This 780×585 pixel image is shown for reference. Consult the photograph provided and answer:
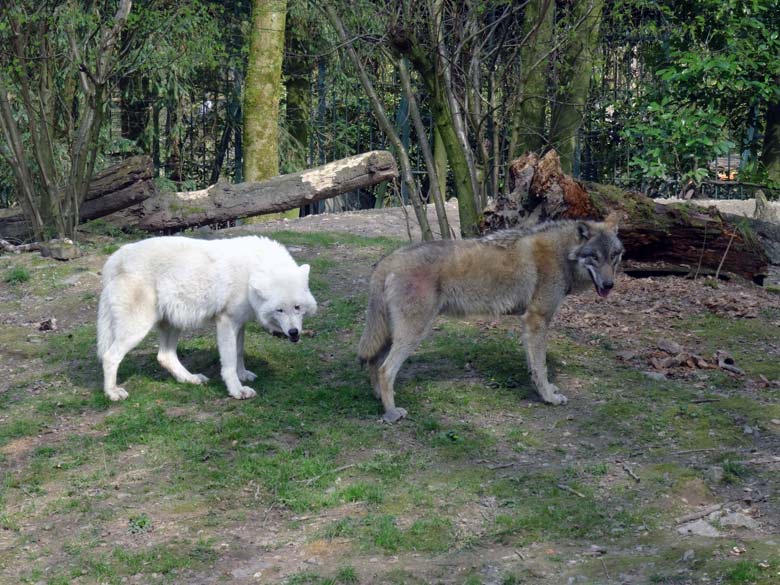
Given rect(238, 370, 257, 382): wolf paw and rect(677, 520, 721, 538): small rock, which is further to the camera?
rect(238, 370, 257, 382): wolf paw

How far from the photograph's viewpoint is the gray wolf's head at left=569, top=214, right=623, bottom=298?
724cm

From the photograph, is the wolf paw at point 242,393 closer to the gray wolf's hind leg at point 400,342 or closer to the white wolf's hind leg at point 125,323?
the white wolf's hind leg at point 125,323

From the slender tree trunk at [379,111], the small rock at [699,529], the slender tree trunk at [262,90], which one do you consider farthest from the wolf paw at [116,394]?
the slender tree trunk at [262,90]

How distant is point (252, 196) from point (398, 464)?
26.9 ft

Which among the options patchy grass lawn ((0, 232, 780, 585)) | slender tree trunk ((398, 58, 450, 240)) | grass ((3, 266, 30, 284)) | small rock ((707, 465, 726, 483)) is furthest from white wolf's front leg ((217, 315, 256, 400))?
grass ((3, 266, 30, 284))

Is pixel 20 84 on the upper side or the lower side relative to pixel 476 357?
upper

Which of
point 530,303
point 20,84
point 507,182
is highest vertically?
point 20,84

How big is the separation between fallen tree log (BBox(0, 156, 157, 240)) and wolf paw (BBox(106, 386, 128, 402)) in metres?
5.86

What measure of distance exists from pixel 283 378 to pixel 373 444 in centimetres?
151

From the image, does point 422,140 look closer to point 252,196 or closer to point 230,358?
point 230,358

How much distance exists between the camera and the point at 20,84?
1223cm

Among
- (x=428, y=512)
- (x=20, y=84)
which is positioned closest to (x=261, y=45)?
(x=20, y=84)

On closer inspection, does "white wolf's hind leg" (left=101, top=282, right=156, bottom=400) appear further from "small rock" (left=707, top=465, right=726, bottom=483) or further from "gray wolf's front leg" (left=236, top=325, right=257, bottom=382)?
"small rock" (left=707, top=465, right=726, bottom=483)

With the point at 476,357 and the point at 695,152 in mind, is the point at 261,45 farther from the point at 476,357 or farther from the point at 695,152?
the point at 476,357
